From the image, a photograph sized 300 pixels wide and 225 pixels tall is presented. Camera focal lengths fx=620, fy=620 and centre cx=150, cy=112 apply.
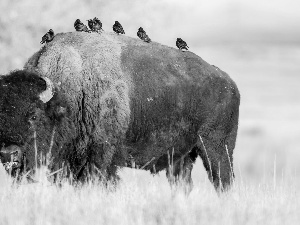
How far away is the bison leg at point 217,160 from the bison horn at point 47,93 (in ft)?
8.54

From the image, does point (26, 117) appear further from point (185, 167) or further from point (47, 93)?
point (185, 167)

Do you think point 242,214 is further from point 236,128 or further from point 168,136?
point 236,128

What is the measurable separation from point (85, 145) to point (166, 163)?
68.6 inches

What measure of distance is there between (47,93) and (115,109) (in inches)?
38.9

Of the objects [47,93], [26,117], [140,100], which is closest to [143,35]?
[140,100]

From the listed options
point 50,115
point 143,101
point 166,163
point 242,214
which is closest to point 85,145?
point 50,115

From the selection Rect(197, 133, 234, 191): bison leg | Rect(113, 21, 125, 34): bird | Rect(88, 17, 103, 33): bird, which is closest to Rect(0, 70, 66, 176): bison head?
Rect(88, 17, 103, 33): bird

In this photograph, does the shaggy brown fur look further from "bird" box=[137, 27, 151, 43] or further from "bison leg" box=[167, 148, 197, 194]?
"bird" box=[137, 27, 151, 43]

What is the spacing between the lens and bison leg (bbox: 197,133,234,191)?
938cm

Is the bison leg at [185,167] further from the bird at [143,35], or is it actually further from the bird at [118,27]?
the bird at [118,27]

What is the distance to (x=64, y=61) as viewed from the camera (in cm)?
822

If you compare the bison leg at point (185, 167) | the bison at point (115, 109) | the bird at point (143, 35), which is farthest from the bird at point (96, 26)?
the bison leg at point (185, 167)

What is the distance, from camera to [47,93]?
7598 mm

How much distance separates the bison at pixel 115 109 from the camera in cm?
747
